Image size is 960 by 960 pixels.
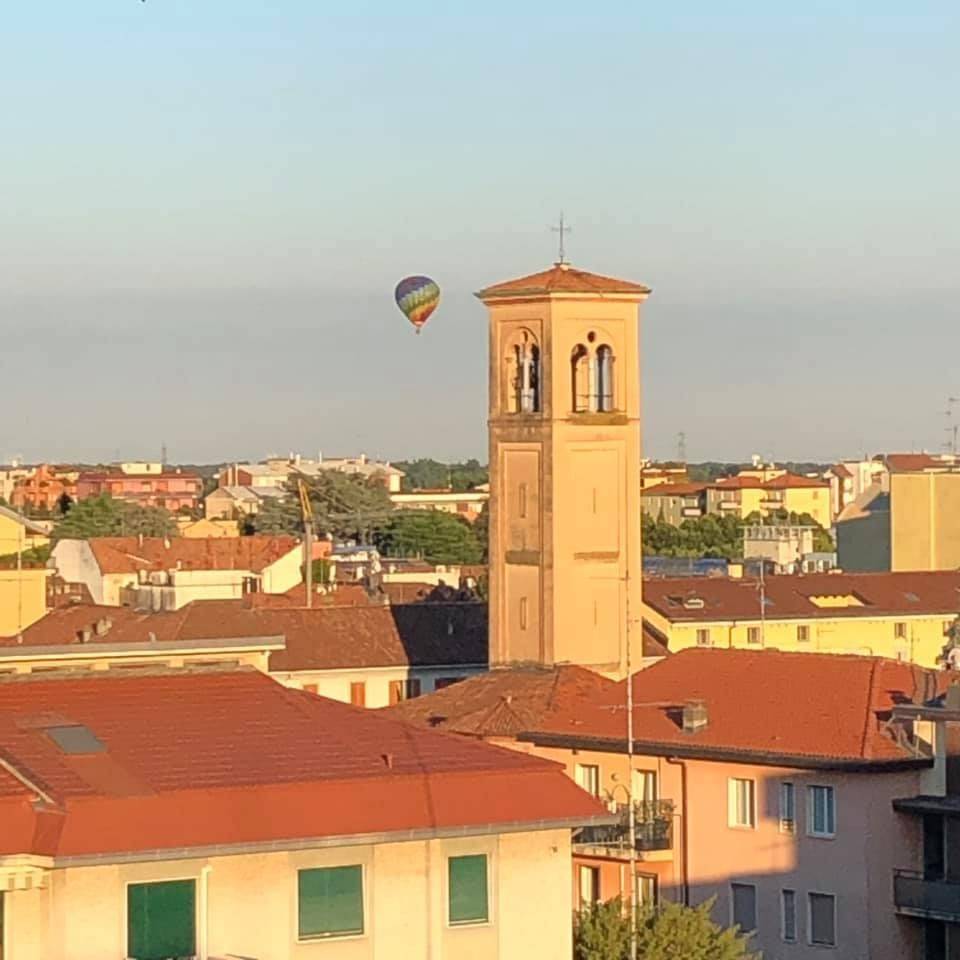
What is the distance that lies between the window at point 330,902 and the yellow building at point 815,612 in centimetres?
5082

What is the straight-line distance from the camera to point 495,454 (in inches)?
2336

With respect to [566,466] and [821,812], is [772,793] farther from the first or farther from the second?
[566,466]

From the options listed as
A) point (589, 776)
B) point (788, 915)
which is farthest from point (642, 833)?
point (589, 776)

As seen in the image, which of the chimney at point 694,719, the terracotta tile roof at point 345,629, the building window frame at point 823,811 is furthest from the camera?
the terracotta tile roof at point 345,629

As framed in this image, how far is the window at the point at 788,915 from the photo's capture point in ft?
128

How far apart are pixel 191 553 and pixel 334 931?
91548 millimetres

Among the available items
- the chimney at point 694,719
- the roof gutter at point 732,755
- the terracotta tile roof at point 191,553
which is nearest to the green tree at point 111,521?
the terracotta tile roof at point 191,553

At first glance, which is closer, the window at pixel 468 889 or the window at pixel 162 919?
the window at pixel 162 919

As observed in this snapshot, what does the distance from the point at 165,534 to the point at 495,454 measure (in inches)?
3291

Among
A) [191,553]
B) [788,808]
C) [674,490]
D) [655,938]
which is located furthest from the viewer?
[674,490]

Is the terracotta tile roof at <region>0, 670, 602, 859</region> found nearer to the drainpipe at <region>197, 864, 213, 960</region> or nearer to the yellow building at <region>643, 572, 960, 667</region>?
the drainpipe at <region>197, 864, 213, 960</region>

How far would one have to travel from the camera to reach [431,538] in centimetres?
14875

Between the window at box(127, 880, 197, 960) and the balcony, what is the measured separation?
17739 mm

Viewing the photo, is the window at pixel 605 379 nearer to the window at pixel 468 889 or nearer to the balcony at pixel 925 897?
the balcony at pixel 925 897
